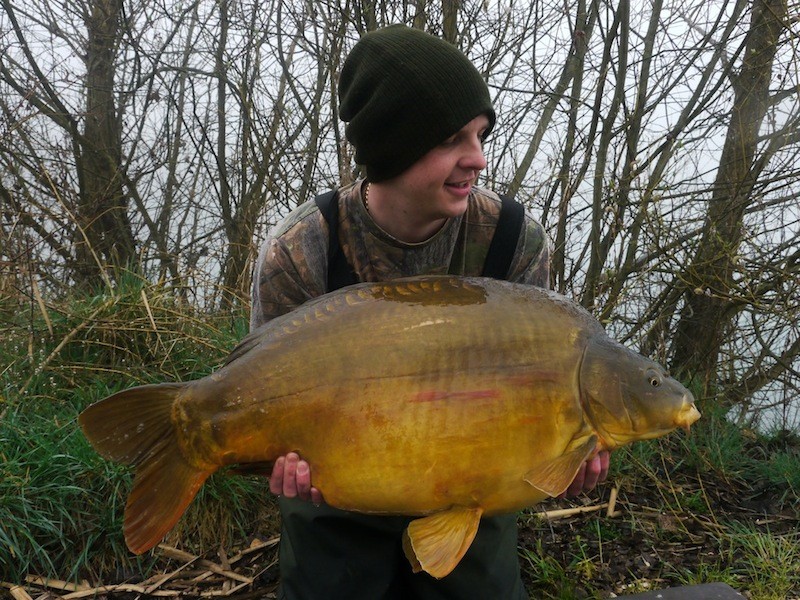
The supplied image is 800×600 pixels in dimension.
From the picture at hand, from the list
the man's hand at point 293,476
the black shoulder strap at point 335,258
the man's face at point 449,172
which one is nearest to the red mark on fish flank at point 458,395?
the man's hand at point 293,476

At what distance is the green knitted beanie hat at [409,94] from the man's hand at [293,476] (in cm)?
79

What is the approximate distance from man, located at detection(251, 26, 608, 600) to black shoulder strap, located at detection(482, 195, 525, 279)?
1 centimetres

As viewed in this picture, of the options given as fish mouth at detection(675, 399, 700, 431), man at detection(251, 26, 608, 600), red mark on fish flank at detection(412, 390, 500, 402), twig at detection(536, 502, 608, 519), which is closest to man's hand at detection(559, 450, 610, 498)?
man at detection(251, 26, 608, 600)

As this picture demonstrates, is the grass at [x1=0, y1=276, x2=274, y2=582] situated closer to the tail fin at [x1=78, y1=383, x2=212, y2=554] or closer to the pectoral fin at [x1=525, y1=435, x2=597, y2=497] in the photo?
the tail fin at [x1=78, y1=383, x2=212, y2=554]

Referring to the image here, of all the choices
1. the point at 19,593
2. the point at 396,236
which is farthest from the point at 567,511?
the point at 19,593

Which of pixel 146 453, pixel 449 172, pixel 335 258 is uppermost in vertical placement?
pixel 449 172

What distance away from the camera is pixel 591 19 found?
13.7ft

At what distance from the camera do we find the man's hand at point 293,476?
1.49 m

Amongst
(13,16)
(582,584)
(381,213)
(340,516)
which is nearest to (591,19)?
(381,213)

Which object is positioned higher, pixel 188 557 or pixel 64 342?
pixel 64 342

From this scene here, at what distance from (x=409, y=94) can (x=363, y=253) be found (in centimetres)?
48

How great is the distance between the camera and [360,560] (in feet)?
6.27

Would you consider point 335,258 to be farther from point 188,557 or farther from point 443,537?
point 188,557

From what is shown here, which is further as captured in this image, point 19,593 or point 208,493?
point 208,493
